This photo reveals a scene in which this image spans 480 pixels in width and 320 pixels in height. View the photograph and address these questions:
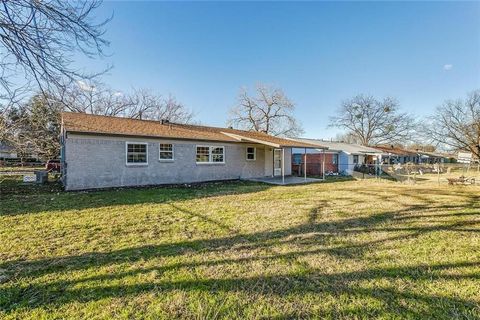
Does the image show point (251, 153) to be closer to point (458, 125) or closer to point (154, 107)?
point (154, 107)

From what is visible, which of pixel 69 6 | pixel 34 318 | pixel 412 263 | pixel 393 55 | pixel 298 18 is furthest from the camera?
pixel 393 55

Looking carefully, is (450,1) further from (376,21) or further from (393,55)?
(393,55)

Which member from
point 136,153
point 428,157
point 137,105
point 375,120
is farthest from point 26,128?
point 428,157

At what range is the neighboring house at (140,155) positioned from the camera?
10.7 m

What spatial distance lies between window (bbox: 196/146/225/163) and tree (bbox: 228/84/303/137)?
2223 centimetres

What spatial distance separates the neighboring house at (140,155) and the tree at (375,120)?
110ft

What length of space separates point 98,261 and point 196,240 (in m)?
1.64

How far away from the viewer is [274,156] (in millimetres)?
18609

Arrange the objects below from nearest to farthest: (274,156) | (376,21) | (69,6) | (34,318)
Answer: (34,318)
(69,6)
(376,21)
(274,156)

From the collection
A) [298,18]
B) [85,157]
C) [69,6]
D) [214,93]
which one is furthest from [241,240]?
[214,93]

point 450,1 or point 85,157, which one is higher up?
point 450,1

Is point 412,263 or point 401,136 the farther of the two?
point 401,136

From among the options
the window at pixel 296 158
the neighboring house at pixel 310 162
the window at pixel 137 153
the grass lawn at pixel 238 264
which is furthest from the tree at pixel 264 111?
the grass lawn at pixel 238 264

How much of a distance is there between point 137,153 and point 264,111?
26.8 meters
